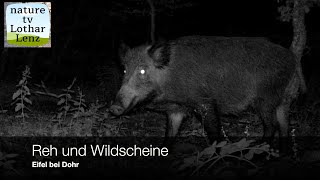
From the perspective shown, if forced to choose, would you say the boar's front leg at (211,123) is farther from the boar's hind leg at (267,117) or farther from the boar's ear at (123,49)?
the boar's ear at (123,49)

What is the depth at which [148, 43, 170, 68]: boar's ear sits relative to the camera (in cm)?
510

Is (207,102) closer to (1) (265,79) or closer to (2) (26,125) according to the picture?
(1) (265,79)

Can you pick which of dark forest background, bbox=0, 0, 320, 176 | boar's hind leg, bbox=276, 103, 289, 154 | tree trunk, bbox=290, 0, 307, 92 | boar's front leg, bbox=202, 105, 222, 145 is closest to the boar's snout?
dark forest background, bbox=0, 0, 320, 176

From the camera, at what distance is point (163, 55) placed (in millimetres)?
5133

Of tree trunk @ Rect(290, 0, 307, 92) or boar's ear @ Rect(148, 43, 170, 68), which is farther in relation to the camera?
tree trunk @ Rect(290, 0, 307, 92)

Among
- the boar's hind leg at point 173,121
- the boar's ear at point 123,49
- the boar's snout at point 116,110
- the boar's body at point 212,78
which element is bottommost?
the boar's hind leg at point 173,121

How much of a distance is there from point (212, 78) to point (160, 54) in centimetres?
61

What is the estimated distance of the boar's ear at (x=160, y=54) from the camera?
5.10m

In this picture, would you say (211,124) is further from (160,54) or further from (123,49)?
(123,49)

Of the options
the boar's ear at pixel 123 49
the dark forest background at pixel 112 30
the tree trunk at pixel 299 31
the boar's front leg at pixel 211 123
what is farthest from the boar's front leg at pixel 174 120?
the dark forest background at pixel 112 30

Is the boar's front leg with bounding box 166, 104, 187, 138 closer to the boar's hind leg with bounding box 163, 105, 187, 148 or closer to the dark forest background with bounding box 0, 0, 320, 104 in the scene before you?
the boar's hind leg with bounding box 163, 105, 187, 148

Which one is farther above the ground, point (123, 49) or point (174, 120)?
point (123, 49)

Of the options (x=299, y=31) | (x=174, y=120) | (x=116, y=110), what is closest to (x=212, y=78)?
(x=174, y=120)

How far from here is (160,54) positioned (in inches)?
202
